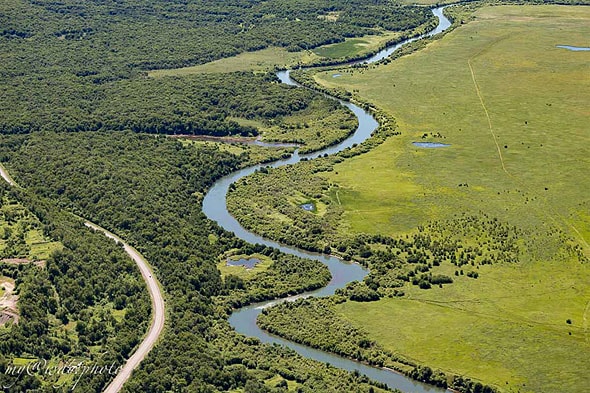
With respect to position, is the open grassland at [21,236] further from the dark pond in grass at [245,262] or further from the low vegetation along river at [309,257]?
the low vegetation along river at [309,257]

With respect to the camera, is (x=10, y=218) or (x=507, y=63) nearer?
(x=10, y=218)

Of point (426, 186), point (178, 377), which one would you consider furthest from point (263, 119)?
point (178, 377)

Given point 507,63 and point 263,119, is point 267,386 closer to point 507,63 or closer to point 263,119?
point 263,119

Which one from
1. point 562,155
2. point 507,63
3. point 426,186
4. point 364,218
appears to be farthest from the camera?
point 507,63

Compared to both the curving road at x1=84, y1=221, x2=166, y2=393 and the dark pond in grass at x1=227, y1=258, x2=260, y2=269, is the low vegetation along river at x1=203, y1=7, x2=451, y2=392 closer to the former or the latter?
the dark pond in grass at x1=227, y1=258, x2=260, y2=269

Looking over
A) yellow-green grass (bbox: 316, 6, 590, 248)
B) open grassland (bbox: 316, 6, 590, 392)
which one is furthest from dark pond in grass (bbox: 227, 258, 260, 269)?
yellow-green grass (bbox: 316, 6, 590, 248)

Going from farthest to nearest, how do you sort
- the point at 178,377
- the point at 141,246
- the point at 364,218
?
1. the point at 364,218
2. the point at 141,246
3. the point at 178,377
